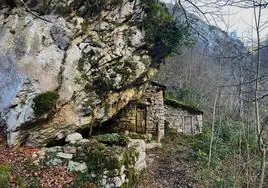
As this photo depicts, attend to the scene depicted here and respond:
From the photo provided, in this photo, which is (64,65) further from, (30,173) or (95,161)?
(30,173)

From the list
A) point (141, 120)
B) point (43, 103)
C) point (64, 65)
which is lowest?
point (141, 120)

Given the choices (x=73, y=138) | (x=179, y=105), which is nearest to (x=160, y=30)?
(x=179, y=105)

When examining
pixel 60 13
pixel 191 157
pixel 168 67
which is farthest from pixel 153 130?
pixel 168 67

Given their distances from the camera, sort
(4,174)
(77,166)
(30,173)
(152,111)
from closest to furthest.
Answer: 1. (4,174)
2. (30,173)
3. (77,166)
4. (152,111)

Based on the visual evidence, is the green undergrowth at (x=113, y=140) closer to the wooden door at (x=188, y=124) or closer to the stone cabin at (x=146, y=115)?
the stone cabin at (x=146, y=115)

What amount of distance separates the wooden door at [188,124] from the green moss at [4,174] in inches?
386

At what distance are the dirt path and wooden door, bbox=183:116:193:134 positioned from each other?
2.32 meters

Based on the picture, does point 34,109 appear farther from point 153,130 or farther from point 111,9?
point 153,130

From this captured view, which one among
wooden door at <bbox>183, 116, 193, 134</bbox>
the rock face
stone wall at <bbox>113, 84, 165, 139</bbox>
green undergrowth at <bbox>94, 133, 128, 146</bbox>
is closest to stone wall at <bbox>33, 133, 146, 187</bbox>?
green undergrowth at <bbox>94, 133, 128, 146</bbox>

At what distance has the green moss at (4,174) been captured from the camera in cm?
686

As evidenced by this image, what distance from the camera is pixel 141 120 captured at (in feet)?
45.6

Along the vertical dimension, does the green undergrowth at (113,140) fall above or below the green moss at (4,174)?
above

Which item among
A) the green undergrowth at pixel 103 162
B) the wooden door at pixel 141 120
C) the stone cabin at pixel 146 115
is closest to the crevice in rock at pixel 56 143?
the green undergrowth at pixel 103 162

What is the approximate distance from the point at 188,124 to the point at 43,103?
8.83m
